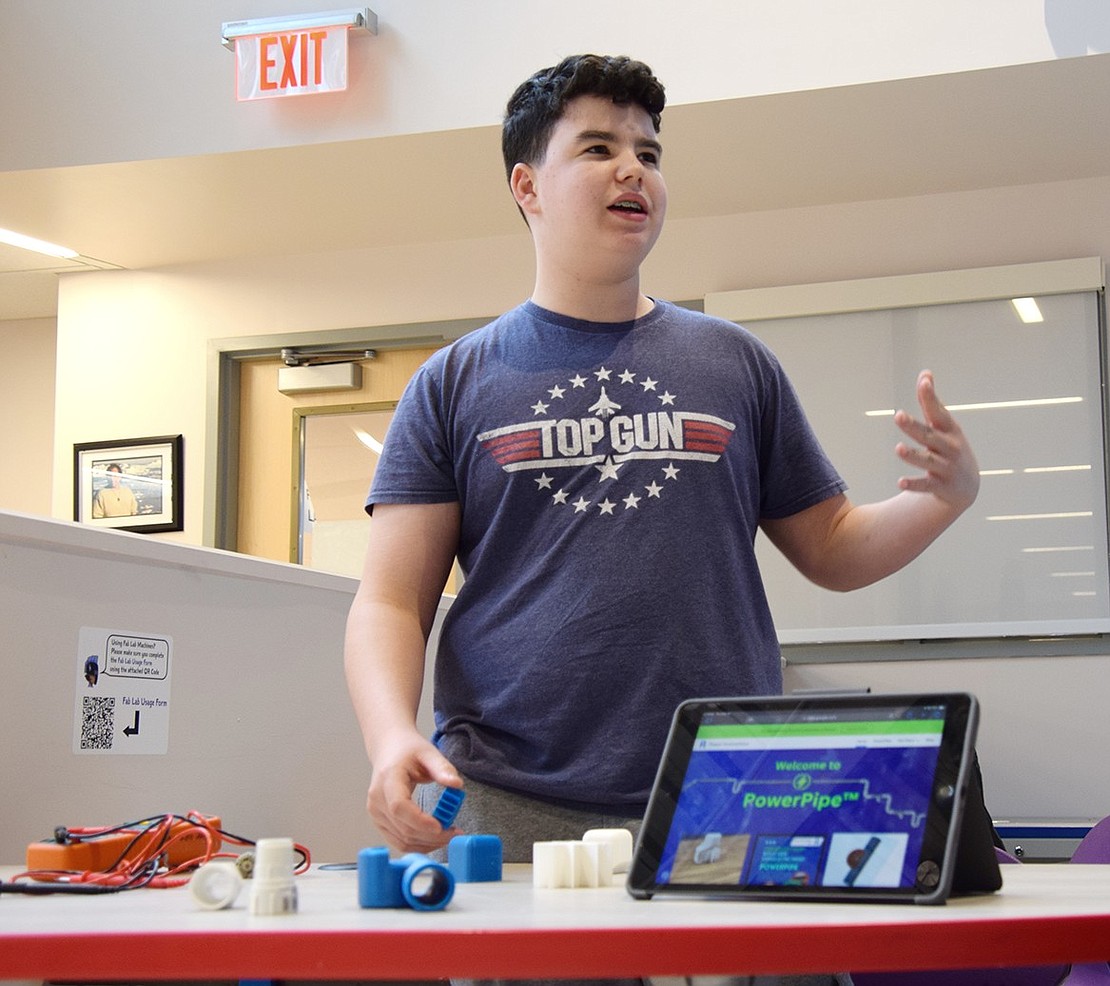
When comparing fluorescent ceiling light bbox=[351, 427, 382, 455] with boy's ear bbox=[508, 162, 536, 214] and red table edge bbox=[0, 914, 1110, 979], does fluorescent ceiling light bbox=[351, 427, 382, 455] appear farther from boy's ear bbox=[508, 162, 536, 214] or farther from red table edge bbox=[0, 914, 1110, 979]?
red table edge bbox=[0, 914, 1110, 979]

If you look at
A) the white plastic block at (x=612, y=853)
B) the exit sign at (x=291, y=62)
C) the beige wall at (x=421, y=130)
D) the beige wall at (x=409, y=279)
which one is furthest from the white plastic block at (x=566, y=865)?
the beige wall at (x=409, y=279)

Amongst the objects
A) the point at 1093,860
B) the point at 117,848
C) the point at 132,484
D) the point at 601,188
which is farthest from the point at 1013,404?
the point at 117,848

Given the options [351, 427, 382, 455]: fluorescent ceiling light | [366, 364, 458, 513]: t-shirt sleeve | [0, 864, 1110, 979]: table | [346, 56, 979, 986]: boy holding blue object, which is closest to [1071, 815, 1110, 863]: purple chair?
[346, 56, 979, 986]: boy holding blue object

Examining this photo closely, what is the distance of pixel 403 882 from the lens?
0.73 meters

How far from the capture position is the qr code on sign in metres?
1.76

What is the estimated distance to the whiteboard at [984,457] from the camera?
14.2 ft

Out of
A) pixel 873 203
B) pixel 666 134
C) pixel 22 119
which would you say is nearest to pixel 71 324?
pixel 22 119

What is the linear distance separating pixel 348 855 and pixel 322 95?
2561 millimetres

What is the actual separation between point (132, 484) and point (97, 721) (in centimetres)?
367

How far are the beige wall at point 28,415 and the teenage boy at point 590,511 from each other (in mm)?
5412

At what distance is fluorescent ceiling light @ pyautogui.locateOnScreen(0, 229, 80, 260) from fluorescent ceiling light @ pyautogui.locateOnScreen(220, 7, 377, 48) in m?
1.27

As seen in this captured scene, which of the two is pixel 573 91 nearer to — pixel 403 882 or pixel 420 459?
pixel 420 459

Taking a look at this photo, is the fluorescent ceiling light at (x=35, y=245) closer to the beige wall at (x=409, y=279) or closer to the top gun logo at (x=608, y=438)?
the beige wall at (x=409, y=279)

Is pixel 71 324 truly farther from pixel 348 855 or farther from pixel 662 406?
pixel 662 406
